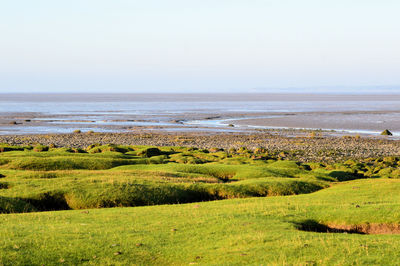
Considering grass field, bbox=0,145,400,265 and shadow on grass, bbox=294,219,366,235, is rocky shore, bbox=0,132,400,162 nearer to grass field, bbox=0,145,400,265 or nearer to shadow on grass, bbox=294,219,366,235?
grass field, bbox=0,145,400,265

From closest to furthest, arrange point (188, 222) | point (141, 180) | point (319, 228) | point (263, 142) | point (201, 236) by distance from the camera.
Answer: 1. point (201, 236)
2. point (188, 222)
3. point (319, 228)
4. point (141, 180)
5. point (263, 142)

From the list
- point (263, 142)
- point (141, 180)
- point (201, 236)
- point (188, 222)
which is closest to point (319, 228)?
point (188, 222)

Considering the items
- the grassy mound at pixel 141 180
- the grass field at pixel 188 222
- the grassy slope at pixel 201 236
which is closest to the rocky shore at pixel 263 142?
the grassy mound at pixel 141 180

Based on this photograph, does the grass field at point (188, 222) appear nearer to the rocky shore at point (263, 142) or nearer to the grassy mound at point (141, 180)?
the grassy mound at point (141, 180)

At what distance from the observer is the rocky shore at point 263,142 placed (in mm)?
65625

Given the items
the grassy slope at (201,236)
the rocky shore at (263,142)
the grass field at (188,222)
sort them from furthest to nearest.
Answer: the rocky shore at (263,142), the grass field at (188,222), the grassy slope at (201,236)

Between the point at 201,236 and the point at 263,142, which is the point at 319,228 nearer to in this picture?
the point at 201,236

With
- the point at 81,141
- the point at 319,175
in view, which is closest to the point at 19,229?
the point at 319,175

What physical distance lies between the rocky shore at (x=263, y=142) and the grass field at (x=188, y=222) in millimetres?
28175

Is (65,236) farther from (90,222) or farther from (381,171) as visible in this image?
(381,171)

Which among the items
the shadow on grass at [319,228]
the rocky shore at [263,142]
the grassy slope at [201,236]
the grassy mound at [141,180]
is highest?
the grassy slope at [201,236]

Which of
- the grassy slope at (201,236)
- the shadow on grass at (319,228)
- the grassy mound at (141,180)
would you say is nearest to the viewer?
the grassy slope at (201,236)

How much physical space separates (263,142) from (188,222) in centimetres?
5926

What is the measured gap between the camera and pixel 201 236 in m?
18.7
